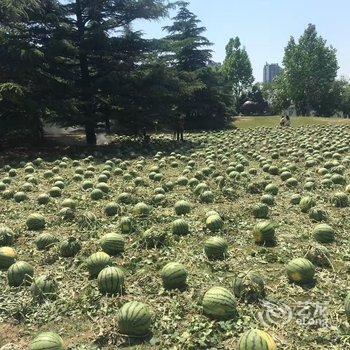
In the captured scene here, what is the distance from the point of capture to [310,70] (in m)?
72.1

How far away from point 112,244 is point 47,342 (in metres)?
3.27

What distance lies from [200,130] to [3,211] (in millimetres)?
34474

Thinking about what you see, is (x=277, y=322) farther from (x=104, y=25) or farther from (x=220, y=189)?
(x=104, y=25)

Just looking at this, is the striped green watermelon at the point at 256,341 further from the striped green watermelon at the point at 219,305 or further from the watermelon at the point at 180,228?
the watermelon at the point at 180,228

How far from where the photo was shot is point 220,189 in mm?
13586

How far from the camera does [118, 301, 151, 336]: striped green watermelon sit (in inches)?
226

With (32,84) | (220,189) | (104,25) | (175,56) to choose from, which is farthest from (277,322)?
(175,56)

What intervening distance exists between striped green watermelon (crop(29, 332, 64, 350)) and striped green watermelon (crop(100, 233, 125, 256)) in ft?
10.0

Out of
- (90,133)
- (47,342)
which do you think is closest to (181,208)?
(47,342)

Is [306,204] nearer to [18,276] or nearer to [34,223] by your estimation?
[34,223]

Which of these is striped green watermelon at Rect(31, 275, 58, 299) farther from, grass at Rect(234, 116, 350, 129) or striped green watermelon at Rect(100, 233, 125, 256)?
grass at Rect(234, 116, 350, 129)

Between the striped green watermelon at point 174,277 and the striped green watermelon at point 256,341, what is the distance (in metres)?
1.95

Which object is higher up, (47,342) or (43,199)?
(43,199)

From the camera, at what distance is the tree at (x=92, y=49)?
25.7m
